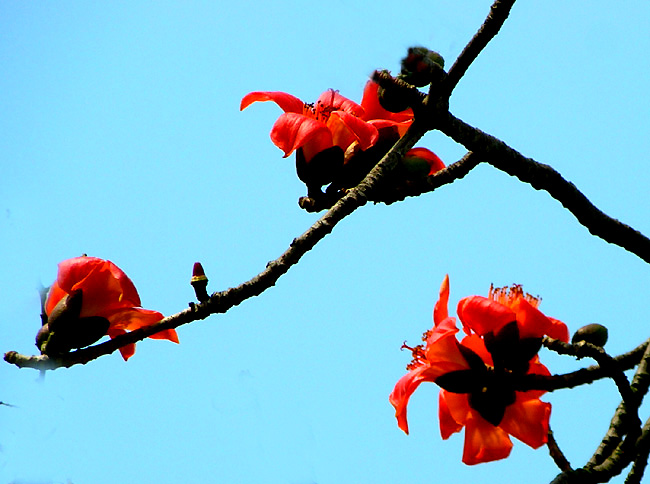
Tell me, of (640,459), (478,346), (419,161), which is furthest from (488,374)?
(419,161)

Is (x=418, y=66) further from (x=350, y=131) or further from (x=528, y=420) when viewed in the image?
(x=528, y=420)

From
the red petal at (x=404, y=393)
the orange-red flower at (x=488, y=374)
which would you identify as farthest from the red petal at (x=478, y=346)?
the red petal at (x=404, y=393)

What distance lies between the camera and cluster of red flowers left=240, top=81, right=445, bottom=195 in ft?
6.22

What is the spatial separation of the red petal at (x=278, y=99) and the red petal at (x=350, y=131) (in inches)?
4.1

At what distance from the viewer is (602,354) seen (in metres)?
1.47

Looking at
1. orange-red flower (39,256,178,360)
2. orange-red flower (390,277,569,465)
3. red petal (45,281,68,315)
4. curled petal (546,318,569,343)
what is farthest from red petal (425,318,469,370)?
red petal (45,281,68,315)

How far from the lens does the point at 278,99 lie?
6.59 feet

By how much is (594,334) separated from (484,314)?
25 centimetres

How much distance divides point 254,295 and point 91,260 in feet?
1.46

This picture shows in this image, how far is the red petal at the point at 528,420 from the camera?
1658 millimetres

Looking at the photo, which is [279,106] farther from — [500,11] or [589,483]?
[589,483]

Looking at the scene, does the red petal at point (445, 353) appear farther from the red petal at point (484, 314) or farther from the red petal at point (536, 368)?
the red petal at point (536, 368)

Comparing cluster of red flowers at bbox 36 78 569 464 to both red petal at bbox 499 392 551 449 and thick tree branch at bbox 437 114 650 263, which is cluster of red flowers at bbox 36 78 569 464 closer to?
red petal at bbox 499 392 551 449

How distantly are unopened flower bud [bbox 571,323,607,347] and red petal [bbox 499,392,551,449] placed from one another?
0.56 feet
